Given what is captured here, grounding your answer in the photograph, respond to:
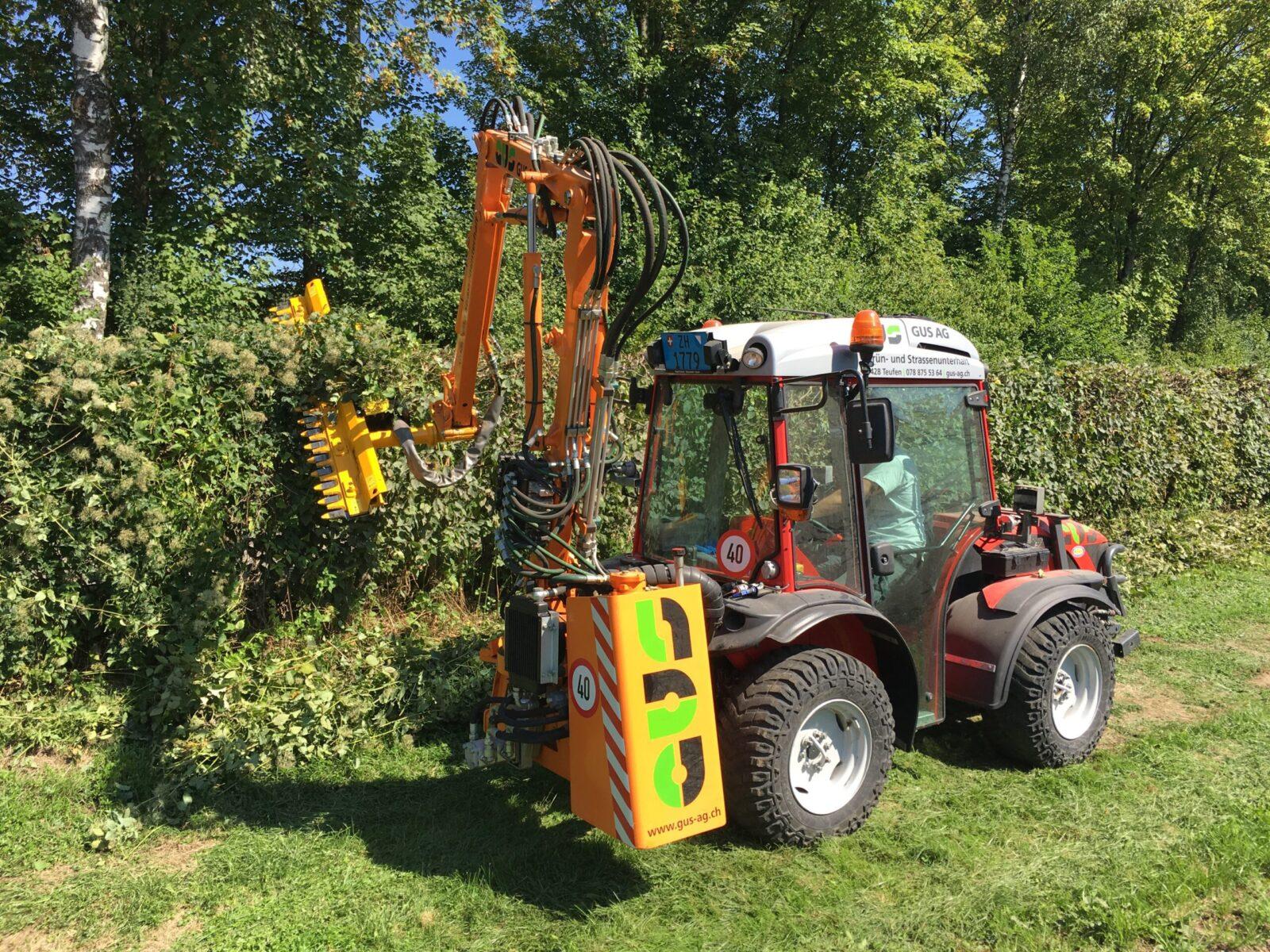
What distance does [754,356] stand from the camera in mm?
3908

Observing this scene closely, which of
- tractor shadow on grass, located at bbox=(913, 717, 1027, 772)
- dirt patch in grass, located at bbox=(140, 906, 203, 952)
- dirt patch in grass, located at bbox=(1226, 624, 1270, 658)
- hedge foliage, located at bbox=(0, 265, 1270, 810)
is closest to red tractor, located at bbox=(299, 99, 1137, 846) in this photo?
tractor shadow on grass, located at bbox=(913, 717, 1027, 772)

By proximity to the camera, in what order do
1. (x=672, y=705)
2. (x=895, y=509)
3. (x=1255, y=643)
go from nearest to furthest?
(x=672, y=705) < (x=895, y=509) < (x=1255, y=643)

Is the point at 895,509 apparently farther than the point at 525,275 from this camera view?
Yes

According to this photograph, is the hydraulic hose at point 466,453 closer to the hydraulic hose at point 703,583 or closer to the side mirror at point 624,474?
the side mirror at point 624,474

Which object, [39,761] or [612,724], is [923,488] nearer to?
[612,724]

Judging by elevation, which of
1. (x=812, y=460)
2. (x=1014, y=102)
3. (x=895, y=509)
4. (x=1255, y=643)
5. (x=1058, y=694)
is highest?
(x=1014, y=102)

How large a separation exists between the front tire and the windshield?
23.3 inches

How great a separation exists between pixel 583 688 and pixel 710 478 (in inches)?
51.0

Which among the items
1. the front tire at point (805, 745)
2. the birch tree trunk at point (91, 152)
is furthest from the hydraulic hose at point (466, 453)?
the birch tree trunk at point (91, 152)

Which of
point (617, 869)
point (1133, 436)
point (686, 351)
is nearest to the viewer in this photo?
point (617, 869)

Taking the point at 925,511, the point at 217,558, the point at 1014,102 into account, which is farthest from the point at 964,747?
the point at 1014,102

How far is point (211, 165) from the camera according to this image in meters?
9.49

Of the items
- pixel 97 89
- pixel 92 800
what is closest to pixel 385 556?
pixel 92 800

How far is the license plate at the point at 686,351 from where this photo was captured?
401 centimetres
